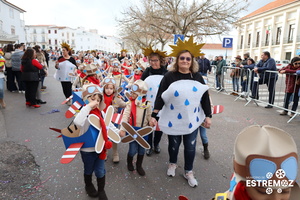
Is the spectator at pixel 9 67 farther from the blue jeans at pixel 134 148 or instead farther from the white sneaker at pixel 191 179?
the white sneaker at pixel 191 179

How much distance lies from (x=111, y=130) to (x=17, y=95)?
8018 millimetres

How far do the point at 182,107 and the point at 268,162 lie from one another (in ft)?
5.23

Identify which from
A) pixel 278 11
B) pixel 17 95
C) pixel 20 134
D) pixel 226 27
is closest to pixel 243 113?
pixel 20 134

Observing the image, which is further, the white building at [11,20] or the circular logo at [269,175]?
the white building at [11,20]

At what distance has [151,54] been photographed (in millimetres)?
3965

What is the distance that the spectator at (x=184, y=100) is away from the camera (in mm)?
2723

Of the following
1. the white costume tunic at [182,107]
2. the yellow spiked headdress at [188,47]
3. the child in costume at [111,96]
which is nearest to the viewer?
the white costume tunic at [182,107]

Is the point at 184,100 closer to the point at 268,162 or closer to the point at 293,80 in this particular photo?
the point at 268,162

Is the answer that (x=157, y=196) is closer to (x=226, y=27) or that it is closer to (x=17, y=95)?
(x=17, y=95)

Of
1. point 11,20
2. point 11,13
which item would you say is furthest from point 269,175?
point 11,13

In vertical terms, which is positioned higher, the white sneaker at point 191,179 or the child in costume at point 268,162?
the child in costume at point 268,162

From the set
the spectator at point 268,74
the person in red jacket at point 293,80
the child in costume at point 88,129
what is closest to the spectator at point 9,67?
the child in costume at point 88,129

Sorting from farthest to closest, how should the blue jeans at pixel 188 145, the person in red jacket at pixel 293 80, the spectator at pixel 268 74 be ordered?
the spectator at pixel 268 74, the person in red jacket at pixel 293 80, the blue jeans at pixel 188 145

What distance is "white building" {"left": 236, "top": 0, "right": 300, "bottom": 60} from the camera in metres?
34.7
